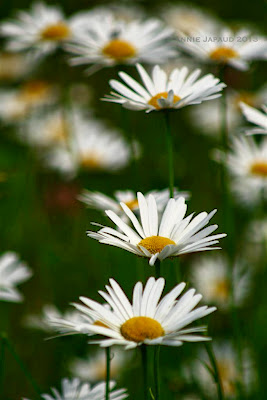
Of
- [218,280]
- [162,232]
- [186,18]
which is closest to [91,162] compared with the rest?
[218,280]

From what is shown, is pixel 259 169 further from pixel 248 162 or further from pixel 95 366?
pixel 95 366

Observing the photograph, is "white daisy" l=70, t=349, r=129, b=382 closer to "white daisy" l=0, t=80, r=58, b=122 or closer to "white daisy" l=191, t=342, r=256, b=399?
"white daisy" l=191, t=342, r=256, b=399

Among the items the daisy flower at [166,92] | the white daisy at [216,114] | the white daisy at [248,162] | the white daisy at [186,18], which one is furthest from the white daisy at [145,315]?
the white daisy at [186,18]

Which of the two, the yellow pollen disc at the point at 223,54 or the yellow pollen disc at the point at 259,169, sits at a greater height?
the yellow pollen disc at the point at 223,54

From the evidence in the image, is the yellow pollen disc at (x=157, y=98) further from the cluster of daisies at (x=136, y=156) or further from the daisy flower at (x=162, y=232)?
the daisy flower at (x=162, y=232)

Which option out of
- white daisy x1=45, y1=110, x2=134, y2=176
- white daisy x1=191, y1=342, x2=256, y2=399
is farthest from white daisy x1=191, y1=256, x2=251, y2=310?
white daisy x1=45, y1=110, x2=134, y2=176
